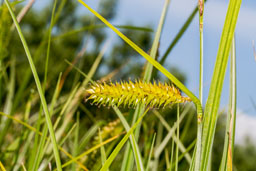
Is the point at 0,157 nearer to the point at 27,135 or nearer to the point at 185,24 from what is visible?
the point at 27,135

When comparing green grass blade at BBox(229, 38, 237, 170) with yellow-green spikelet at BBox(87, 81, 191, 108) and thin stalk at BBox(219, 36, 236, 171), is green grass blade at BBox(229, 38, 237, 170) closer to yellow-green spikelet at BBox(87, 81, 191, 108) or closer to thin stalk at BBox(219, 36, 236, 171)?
thin stalk at BBox(219, 36, 236, 171)

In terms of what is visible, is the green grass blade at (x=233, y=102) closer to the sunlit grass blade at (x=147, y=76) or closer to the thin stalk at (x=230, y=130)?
the thin stalk at (x=230, y=130)

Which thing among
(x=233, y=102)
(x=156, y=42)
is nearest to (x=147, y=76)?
(x=156, y=42)

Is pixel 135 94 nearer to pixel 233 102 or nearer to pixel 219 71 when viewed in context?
pixel 219 71

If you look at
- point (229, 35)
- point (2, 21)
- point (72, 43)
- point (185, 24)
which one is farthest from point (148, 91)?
point (72, 43)

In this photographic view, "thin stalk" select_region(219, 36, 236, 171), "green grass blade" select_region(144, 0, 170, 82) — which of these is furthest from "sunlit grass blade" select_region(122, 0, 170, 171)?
"thin stalk" select_region(219, 36, 236, 171)

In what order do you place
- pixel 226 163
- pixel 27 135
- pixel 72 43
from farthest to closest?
pixel 72 43 < pixel 27 135 < pixel 226 163
